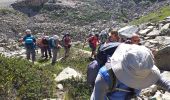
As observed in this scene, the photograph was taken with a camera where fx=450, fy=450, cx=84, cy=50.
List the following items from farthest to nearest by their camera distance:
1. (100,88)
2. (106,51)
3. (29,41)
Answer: (29,41)
(106,51)
(100,88)

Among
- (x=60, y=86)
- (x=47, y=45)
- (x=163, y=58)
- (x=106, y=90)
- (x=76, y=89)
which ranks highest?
(x=106, y=90)

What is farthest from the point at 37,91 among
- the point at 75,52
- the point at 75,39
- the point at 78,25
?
the point at 78,25

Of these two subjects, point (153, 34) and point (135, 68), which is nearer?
point (135, 68)

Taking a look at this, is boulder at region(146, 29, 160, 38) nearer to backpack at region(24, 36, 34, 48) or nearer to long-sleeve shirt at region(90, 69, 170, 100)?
backpack at region(24, 36, 34, 48)

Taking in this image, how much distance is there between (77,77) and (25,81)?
2.11 m

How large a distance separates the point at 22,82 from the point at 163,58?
403cm

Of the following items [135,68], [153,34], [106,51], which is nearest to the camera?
[135,68]

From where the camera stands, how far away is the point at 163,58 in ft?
41.6

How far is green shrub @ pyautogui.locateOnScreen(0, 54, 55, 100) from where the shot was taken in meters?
10.8

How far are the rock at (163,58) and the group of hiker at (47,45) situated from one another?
675cm

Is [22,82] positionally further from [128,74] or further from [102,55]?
[128,74]

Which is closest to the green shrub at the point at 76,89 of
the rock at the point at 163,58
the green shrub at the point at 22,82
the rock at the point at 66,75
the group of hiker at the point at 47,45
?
the rock at the point at 66,75

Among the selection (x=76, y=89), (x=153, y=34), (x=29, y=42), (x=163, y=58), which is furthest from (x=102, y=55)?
(x=153, y=34)

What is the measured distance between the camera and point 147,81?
430 cm
